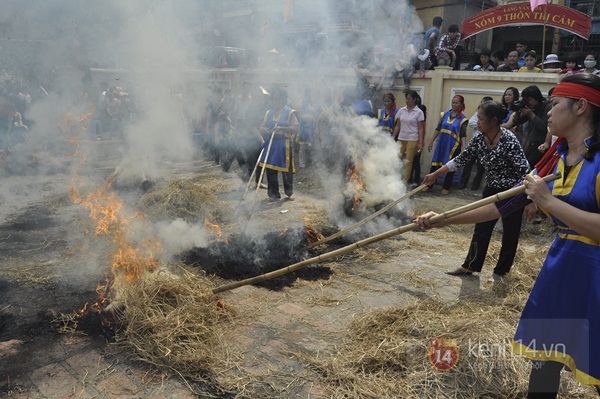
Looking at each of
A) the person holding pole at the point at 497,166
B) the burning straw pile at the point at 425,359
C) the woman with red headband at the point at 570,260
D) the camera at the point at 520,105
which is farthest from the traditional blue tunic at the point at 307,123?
the woman with red headband at the point at 570,260

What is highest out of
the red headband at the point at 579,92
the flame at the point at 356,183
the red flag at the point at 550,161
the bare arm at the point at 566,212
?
the red headband at the point at 579,92

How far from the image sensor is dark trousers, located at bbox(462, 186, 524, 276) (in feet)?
15.1

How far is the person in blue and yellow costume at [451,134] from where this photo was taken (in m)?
9.28

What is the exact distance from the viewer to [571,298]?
211 cm

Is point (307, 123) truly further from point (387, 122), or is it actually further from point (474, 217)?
point (474, 217)

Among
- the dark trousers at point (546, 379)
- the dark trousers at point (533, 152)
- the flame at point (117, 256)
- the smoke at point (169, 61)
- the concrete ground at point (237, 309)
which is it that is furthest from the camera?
the dark trousers at point (533, 152)

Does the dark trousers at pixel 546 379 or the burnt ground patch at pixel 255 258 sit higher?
the dark trousers at pixel 546 379

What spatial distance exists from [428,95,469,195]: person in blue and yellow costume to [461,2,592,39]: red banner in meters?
2.80

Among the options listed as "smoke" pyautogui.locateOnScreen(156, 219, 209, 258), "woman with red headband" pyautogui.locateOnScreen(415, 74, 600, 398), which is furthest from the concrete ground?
"woman with red headband" pyautogui.locateOnScreen(415, 74, 600, 398)

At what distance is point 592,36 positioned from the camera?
12.3m

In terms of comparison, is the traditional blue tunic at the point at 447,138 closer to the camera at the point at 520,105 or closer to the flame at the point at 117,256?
the camera at the point at 520,105

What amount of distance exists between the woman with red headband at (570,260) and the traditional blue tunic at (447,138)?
7372 mm

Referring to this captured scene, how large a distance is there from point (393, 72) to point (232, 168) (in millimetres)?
4796

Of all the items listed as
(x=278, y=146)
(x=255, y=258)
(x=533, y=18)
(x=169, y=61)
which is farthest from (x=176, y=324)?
(x=533, y=18)
